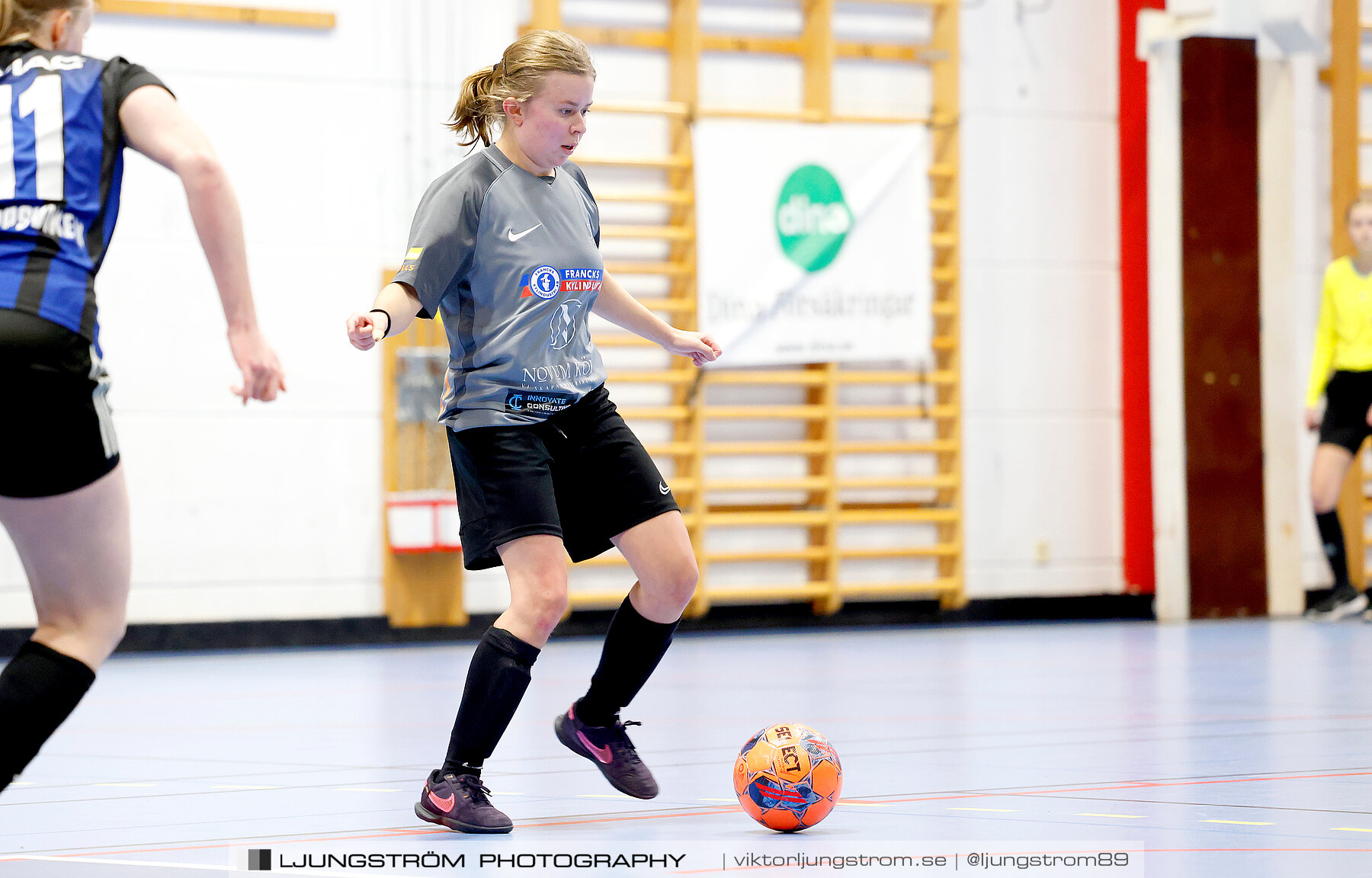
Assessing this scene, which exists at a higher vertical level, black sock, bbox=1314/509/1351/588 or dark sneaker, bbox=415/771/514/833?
dark sneaker, bbox=415/771/514/833

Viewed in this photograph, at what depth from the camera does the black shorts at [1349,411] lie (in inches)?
348

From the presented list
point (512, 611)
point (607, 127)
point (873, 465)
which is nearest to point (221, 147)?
point (607, 127)

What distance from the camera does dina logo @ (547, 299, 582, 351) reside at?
3330mm

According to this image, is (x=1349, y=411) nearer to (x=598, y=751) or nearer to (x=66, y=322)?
(x=598, y=751)

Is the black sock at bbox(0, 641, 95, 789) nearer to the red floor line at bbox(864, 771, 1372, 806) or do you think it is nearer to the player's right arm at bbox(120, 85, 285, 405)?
the player's right arm at bbox(120, 85, 285, 405)

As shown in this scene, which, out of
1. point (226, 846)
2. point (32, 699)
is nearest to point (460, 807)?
point (226, 846)

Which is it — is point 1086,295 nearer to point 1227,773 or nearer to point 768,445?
point 768,445

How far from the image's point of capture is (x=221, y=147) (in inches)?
329

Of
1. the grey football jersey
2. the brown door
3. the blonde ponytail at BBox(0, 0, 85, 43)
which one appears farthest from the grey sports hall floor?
the brown door

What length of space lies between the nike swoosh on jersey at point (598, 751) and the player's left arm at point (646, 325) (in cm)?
81

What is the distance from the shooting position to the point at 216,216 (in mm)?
2391

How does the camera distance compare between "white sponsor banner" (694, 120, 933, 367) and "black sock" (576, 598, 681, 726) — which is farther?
"white sponsor banner" (694, 120, 933, 367)

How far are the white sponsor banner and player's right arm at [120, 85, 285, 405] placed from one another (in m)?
6.77

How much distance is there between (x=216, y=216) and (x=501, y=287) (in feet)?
3.12
